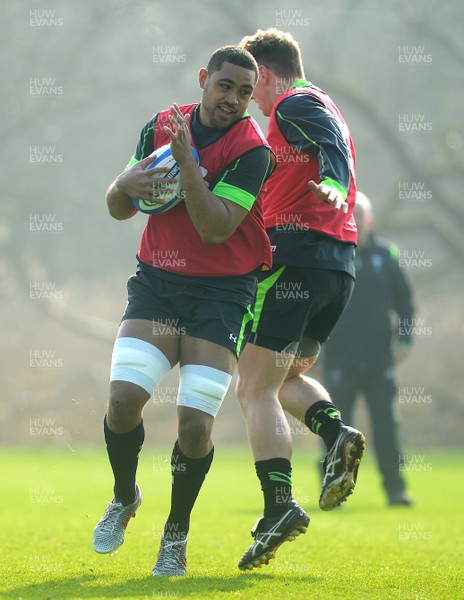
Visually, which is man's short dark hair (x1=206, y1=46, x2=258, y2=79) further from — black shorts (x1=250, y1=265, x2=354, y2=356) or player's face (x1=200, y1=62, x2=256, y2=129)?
black shorts (x1=250, y1=265, x2=354, y2=356)

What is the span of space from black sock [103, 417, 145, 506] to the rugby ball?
945 millimetres

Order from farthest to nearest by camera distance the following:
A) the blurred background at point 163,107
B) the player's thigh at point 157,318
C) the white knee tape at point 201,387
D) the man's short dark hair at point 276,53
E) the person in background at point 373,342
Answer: the blurred background at point 163,107 → the person in background at point 373,342 → the man's short dark hair at point 276,53 → the player's thigh at point 157,318 → the white knee tape at point 201,387

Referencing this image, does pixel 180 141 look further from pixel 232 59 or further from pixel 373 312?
pixel 373 312

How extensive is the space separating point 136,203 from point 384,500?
18.8 feet

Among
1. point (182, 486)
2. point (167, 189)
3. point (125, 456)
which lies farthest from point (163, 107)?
point (182, 486)

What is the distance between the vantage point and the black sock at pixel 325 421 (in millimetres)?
5051

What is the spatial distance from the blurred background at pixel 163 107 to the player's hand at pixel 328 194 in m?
15.3

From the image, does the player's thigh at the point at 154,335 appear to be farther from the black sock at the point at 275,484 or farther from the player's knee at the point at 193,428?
the black sock at the point at 275,484

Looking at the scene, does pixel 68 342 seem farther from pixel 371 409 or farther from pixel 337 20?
pixel 371 409

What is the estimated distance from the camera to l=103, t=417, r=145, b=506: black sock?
462 centimetres

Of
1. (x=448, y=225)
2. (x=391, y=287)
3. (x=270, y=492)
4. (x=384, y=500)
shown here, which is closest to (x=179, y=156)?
(x=270, y=492)

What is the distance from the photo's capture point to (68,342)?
25547mm

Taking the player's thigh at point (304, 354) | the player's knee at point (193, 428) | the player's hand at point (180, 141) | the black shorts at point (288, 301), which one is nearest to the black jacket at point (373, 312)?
the player's thigh at point (304, 354)

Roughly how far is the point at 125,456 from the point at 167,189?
1192mm
